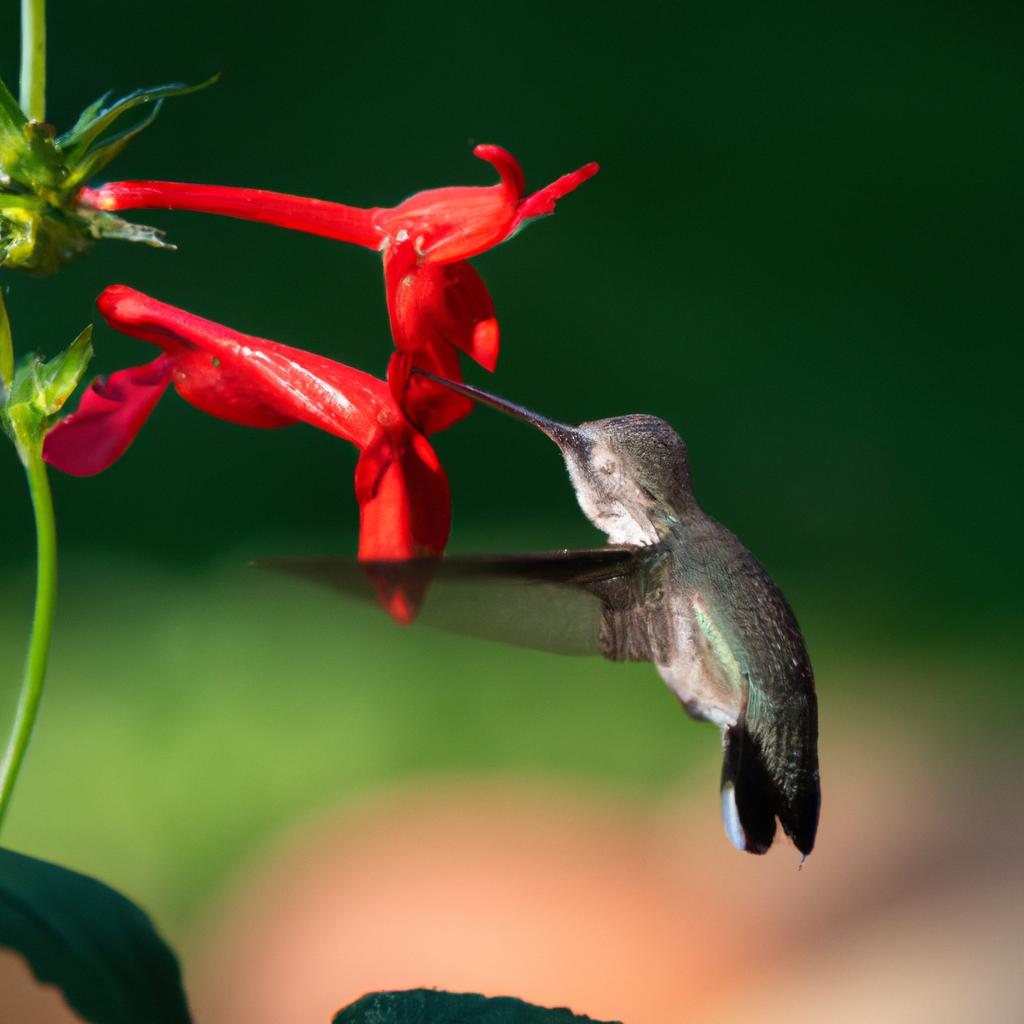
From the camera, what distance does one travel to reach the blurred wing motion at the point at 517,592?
49 centimetres

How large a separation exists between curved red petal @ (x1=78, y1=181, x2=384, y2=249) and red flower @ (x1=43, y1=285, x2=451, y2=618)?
56 mm

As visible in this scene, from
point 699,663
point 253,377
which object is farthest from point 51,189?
point 699,663

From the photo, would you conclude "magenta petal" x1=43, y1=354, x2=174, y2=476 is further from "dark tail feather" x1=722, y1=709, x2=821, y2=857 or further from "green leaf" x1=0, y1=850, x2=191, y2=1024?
"dark tail feather" x1=722, y1=709, x2=821, y2=857

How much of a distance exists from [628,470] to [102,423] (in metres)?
0.25

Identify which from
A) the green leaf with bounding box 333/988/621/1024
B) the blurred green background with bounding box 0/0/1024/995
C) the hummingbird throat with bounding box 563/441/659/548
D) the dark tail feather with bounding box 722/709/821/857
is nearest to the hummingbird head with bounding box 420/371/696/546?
the hummingbird throat with bounding box 563/441/659/548

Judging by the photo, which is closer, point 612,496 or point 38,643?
point 38,643

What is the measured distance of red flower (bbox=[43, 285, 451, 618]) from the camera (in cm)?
62

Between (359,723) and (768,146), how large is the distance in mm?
1139

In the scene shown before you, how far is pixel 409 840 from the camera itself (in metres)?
1.48

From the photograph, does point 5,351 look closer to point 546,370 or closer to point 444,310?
point 444,310

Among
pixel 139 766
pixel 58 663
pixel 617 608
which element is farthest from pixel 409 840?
pixel 617 608

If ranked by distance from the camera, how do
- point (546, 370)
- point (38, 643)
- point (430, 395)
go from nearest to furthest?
point (38, 643), point (430, 395), point (546, 370)

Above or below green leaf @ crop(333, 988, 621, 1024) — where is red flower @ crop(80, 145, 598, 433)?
above

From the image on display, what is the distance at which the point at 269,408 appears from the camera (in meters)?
0.68
